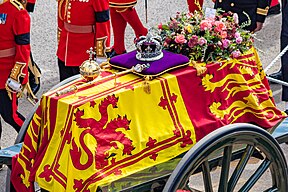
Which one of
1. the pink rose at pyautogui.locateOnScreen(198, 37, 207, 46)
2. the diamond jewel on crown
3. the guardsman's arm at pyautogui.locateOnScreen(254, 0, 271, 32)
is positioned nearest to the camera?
the diamond jewel on crown

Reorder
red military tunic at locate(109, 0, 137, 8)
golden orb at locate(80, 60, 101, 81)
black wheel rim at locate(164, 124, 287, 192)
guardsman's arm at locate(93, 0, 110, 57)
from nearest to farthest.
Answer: black wheel rim at locate(164, 124, 287, 192) → golden orb at locate(80, 60, 101, 81) → guardsman's arm at locate(93, 0, 110, 57) → red military tunic at locate(109, 0, 137, 8)

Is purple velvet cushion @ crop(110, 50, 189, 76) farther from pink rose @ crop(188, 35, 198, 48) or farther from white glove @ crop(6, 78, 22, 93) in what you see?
white glove @ crop(6, 78, 22, 93)

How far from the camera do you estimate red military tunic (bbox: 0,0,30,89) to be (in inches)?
215

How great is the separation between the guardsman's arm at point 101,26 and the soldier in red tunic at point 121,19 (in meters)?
1.31

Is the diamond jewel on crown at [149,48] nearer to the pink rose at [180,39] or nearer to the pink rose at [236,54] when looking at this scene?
the pink rose at [180,39]

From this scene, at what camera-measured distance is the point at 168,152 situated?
409 centimetres

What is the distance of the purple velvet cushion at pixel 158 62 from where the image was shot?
412cm

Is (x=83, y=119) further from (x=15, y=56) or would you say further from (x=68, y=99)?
(x=15, y=56)

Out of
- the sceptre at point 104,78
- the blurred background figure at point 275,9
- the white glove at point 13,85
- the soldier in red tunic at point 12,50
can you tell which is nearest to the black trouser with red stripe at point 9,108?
the soldier in red tunic at point 12,50

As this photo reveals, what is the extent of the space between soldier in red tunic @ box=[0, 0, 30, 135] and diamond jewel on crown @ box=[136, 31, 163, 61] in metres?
1.49

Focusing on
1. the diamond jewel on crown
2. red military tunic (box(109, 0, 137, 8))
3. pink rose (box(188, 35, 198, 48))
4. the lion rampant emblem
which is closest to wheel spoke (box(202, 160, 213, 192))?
the lion rampant emblem

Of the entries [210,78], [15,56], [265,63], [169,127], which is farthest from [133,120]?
[265,63]

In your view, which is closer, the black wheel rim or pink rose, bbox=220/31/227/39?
the black wheel rim

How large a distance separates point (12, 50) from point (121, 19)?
197cm
